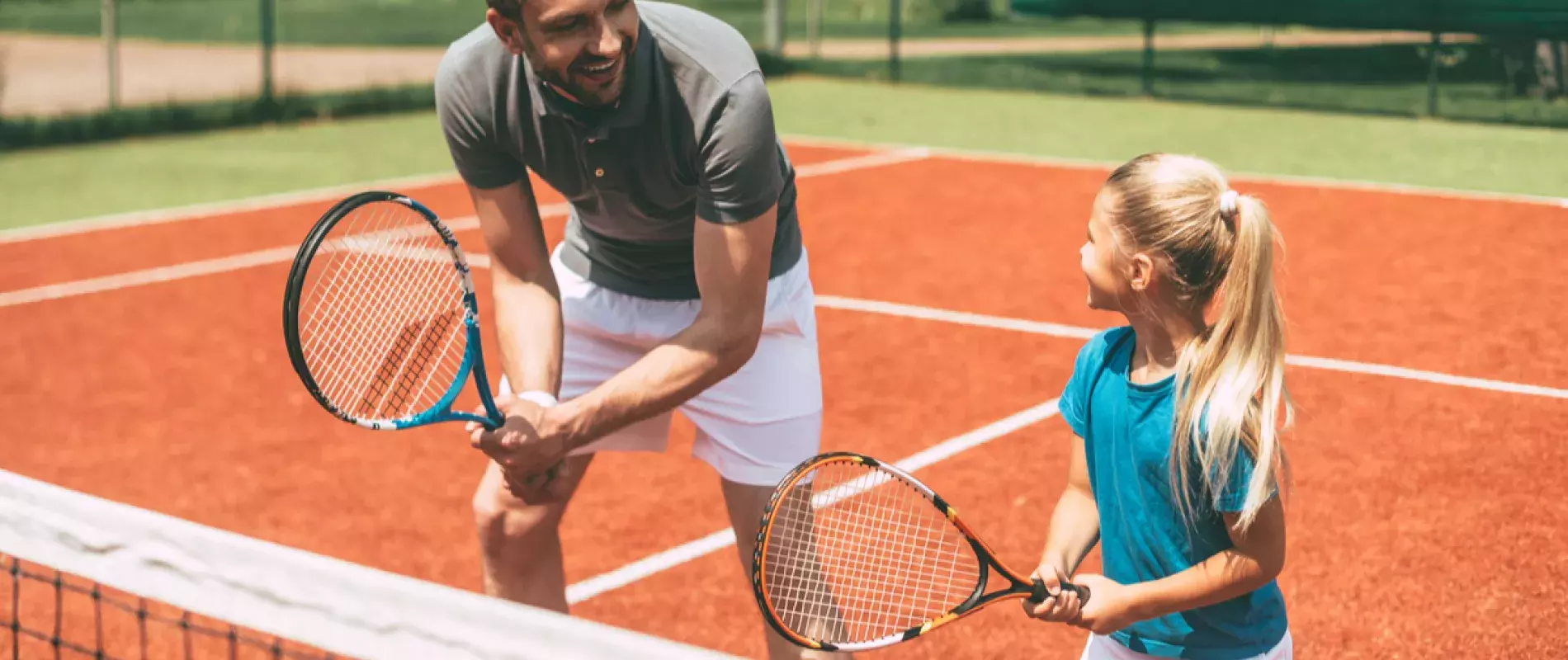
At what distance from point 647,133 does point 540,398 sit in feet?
1.90

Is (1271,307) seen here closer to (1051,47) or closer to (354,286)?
(354,286)

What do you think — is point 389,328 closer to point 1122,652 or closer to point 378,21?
point 1122,652

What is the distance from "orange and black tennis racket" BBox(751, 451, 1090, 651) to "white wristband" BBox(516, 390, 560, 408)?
0.51 m

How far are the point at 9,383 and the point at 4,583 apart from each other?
2.39 m

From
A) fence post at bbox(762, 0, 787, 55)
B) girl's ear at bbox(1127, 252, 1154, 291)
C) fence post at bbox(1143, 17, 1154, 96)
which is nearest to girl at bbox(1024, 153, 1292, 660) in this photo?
girl's ear at bbox(1127, 252, 1154, 291)

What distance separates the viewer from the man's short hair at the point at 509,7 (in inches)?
128

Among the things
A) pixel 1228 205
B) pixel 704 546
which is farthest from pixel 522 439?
pixel 704 546

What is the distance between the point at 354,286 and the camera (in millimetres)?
4152

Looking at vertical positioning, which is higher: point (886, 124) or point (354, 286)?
point (354, 286)

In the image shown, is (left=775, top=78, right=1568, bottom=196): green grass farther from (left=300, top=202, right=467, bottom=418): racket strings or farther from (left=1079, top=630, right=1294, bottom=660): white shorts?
(left=1079, top=630, right=1294, bottom=660): white shorts

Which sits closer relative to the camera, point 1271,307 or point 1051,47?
point 1271,307

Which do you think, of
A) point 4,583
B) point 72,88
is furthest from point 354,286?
point 72,88

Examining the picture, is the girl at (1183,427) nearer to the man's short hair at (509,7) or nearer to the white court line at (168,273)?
the man's short hair at (509,7)

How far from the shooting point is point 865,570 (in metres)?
4.76
